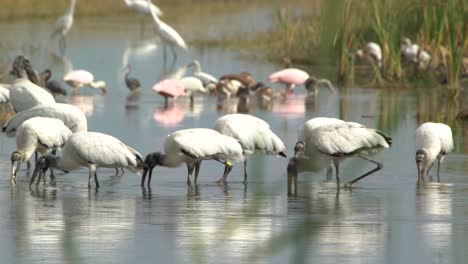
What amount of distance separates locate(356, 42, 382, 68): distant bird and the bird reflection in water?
15.7 feet

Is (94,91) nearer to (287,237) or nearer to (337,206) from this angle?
(337,206)

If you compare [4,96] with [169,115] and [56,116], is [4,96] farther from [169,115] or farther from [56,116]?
[169,115]

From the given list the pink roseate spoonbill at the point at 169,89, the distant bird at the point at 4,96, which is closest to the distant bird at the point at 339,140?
the distant bird at the point at 4,96

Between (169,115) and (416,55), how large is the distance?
5.90 m

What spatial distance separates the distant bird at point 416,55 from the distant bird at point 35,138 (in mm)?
11993

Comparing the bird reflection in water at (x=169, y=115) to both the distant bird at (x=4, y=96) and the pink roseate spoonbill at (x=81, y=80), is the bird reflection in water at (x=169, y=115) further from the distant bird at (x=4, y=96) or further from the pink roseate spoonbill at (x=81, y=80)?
the distant bird at (x=4, y=96)

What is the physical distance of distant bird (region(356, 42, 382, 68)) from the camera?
23.8 metres

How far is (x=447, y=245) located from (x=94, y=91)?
15980mm

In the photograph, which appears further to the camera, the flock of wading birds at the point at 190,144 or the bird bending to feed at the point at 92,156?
the bird bending to feed at the point at 92,156

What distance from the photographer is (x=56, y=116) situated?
476 inches

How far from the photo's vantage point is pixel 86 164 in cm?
1070

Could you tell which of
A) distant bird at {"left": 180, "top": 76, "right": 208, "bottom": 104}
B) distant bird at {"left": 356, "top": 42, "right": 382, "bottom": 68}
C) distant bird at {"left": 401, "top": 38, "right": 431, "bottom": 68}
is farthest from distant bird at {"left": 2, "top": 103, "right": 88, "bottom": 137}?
distant bird at {"left": 356, "top": 42, "right": 382, "bottom": 68}

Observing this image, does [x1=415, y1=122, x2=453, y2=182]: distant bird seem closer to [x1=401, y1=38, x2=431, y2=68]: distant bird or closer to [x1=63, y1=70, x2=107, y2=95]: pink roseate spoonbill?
[x1=401, y1=38, x2=431, y2=68]: distant bird

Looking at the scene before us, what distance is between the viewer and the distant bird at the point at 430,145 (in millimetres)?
11547
